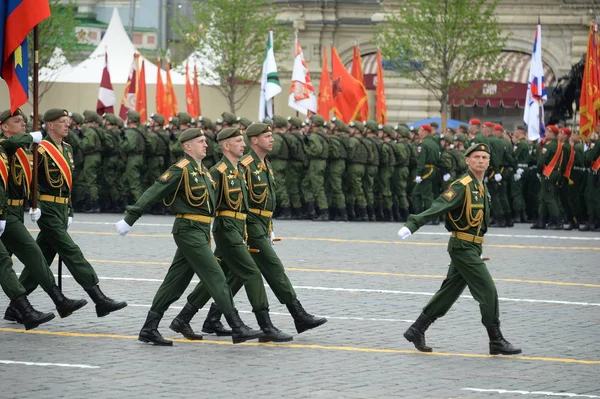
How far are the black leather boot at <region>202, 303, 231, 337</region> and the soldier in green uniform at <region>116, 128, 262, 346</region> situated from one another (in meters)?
0.49

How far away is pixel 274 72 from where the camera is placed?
28.6m

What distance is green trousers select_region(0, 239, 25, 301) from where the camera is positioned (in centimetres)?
1118

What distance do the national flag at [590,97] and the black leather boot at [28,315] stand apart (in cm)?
1530

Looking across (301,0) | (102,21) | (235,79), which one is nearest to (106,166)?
(235,79)

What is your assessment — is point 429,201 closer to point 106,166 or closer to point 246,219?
point 106,166

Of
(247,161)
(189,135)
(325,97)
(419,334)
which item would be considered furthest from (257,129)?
(325,97)

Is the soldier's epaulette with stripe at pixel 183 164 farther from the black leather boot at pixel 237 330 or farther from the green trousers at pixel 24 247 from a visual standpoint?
the green trousers at pixel 24 247

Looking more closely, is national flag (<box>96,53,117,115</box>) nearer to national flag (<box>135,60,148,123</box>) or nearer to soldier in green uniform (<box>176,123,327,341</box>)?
national flag (<box>135,60,148,123</box>)

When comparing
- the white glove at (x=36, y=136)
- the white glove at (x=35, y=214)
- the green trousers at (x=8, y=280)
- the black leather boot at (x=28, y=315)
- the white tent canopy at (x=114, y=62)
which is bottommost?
the black leather boot at (x=28, y=315)

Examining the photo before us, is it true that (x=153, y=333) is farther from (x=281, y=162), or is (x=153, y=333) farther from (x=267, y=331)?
(x=281, y=162)

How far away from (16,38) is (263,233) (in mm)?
2840

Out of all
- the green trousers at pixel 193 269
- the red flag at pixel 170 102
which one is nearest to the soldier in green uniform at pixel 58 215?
the green trousers at pixel 193 269

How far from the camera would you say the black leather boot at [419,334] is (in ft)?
34.7

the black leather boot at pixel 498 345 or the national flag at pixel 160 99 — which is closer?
the black leather boot at pixel 498 345
